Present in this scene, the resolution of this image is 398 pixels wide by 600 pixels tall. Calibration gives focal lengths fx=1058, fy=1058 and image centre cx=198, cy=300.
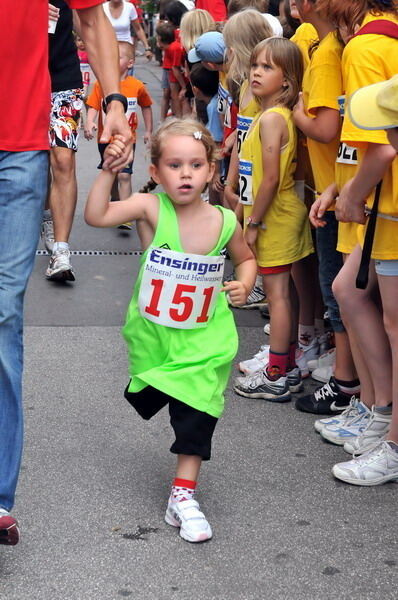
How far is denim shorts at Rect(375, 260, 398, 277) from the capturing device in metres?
3.87

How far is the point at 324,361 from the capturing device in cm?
533

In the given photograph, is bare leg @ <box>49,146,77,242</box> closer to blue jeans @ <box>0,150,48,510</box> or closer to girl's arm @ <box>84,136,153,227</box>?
girl's arm @ <box>84,136,153,227</box>

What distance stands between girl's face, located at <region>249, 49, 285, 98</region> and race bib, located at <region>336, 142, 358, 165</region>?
68 centimetres

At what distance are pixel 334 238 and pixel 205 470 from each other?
1314 millimetres

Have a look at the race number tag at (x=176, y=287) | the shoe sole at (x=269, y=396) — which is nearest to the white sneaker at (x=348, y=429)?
the shoe sole at (x=269, y=396)

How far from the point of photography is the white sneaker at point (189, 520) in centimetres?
352

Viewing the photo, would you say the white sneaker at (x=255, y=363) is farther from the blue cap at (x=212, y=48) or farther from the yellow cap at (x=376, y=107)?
the blue cap at (x=212, y=48)

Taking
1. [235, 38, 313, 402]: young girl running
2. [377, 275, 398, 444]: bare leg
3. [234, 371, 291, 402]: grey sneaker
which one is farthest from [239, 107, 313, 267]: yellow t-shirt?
[377, 275, 398, 444]: bare leg

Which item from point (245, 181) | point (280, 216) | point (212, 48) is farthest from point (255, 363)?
point (212, 48)

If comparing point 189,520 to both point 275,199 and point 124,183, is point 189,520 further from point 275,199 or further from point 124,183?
point 124,183

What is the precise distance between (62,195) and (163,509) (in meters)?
3.55

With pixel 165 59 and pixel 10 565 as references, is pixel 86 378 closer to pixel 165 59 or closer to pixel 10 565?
pixel 10 565

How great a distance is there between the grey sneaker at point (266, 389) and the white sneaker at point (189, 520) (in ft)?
4.53

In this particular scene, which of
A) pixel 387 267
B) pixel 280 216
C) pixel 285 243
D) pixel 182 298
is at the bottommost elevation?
pixel 285 243
